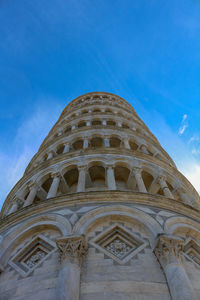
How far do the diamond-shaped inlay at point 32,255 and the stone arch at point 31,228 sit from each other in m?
0.43

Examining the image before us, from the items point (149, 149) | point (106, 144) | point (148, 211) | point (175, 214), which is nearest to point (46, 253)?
point (148, 211)

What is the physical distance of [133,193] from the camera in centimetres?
1085

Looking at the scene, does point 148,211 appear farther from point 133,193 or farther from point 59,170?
point 59,170

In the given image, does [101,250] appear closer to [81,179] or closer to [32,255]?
[32,255]

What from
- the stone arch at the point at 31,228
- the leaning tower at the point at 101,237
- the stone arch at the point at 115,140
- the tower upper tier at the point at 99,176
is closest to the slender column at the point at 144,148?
the stone arch at the point at 115,140

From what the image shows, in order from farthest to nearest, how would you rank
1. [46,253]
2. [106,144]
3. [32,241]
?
[106,144], [32,241], [46,253]

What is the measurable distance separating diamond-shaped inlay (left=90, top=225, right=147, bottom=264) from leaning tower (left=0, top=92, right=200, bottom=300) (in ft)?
0.10

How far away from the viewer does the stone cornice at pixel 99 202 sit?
10.6 m

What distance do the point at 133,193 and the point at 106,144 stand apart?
712cm

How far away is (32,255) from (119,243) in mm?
2941

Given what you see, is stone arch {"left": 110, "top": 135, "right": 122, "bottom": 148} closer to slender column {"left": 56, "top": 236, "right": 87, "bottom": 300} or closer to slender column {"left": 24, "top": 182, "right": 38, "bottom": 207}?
slender column {"left": 24, "top": 182, "right": 38, "bottom": 207}

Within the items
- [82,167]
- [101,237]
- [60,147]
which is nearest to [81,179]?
[82,167]

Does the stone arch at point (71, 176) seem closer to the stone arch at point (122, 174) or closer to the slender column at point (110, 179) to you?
the slender column at point (110, 179)

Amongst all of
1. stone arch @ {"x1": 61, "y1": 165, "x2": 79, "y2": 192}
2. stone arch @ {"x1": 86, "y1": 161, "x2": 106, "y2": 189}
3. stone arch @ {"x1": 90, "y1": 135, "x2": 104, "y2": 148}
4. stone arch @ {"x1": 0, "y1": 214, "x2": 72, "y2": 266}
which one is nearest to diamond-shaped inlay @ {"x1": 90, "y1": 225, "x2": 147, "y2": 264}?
stone arch @ {"x1": 0, "y1": 214, "x2": 72, "y2": 266}
